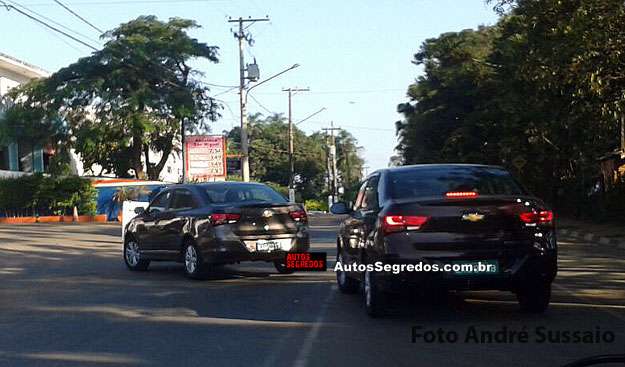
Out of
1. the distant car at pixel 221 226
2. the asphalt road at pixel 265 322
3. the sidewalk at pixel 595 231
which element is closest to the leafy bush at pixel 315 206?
the sidewalk at pixel 595 231

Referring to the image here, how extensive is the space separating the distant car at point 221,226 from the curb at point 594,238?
10.2 m

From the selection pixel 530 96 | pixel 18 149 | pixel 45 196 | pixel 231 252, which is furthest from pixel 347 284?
pixel 18 149

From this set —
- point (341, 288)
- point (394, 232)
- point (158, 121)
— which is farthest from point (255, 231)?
point (158, 121)

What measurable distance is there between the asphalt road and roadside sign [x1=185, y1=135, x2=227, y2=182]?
934 inches

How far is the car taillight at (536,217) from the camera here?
28.9ft

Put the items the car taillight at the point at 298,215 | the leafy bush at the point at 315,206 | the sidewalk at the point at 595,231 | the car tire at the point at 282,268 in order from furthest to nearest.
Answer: the leafy bush at the point at 315,206 → the sidewalk at the point at 595,231 → the car tire at the point at 282,268 → the car taillight at the point at 298,215

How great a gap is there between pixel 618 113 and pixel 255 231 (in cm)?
712

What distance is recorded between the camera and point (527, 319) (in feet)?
29.9

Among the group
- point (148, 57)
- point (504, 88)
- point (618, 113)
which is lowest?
point (618, 113)

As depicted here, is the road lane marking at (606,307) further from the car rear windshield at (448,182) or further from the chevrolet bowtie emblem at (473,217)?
the chevrolet bowtie emblem at (473,217)

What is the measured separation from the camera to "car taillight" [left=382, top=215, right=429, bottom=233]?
341 inches

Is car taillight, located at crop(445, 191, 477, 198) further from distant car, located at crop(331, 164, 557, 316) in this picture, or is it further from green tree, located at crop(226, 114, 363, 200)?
green tree, located at crop(226, 114, 363, 200)

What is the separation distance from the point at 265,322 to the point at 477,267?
2.31 meters

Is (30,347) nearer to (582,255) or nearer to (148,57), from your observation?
(582,255)
